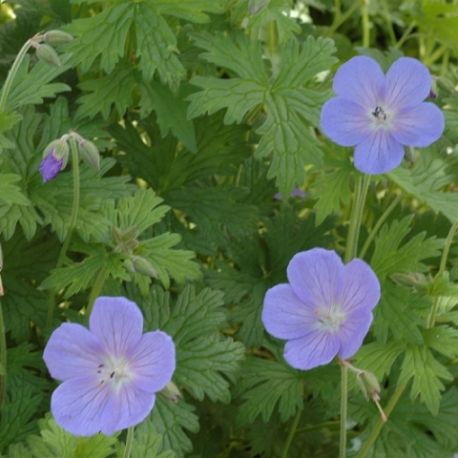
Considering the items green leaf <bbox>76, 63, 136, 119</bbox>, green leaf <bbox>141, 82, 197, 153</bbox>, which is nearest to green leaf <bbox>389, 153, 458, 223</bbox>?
green leaf <bbox>141, 82, 197, 153</bbox>

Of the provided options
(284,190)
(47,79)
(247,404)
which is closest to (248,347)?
(247,404)

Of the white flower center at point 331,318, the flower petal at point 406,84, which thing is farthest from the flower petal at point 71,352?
the flower petal at point 406,84

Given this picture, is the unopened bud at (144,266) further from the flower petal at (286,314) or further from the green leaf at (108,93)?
the green leaf at (108,93)

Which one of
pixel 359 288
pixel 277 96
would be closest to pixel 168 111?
pixel 277 96

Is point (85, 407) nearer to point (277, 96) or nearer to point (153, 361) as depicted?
point (153, 361)

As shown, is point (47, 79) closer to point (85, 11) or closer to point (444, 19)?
point (85, 11)
